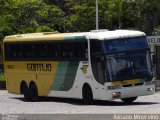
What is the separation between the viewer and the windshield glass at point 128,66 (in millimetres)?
24109

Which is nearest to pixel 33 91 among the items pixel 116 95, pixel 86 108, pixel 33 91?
pixel 33 91

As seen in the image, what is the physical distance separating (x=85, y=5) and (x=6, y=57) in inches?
792

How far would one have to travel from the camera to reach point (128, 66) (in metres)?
24.3

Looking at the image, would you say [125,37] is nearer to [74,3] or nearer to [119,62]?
[119,62]

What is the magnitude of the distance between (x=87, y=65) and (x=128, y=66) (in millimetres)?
1876

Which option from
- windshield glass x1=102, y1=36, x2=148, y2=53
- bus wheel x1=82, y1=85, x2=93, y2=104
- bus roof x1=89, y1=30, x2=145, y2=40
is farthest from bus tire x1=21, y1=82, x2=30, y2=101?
windshield glass x1=102, y1=36, x2=148, y2=53

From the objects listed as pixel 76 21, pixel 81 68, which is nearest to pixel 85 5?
pixel 76 21

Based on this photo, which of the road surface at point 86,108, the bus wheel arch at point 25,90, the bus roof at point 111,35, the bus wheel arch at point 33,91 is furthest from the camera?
the bus wheel arch at point 25,90

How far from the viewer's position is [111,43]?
964 inches

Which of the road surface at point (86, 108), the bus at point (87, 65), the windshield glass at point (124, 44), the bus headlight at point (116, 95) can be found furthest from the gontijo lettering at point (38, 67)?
the bus headlight at point (116, 95)

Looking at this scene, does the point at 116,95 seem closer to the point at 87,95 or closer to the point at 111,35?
the point at 87,95

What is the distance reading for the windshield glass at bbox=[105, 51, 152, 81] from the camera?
24.1m

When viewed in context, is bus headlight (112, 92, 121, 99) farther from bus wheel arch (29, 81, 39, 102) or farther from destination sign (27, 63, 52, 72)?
bus wheel arch (29, 81, 39, 102)

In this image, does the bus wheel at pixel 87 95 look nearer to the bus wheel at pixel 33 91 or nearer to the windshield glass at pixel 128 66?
the windshield glass at pixel 128 66
